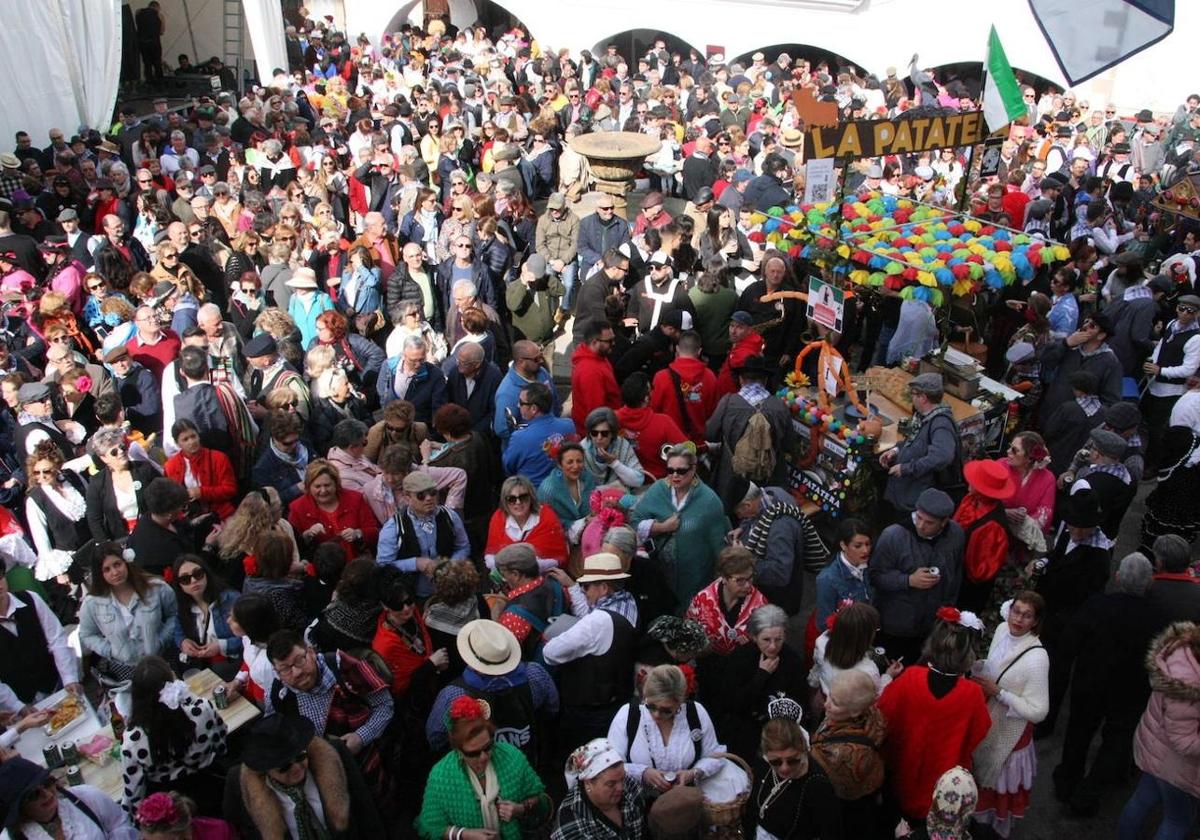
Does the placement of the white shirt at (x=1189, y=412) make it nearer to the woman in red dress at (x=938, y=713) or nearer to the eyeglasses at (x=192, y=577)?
the woman in red dress at (x=938, y=713)

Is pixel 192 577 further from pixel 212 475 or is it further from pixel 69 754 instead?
pixel 212 475

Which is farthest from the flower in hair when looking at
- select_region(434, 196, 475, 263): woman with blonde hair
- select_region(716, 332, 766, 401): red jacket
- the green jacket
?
select_region(434, 196, 475, 263): woman with blonde hair

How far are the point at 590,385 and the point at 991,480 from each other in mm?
2609

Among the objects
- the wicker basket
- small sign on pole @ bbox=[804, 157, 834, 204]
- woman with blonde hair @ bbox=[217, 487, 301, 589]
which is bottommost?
the wicker basket

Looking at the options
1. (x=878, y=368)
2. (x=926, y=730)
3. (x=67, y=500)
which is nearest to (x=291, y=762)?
(x=926, y=730)

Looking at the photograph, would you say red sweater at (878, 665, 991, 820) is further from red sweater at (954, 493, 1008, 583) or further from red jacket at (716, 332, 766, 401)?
red jacket at (716, 332, 766, 401)

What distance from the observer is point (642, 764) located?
12.4 ft

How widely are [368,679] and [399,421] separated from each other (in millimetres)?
2058

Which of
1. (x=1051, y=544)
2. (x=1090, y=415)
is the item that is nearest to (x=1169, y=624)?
(x=1051, y=544)

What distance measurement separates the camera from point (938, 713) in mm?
3934

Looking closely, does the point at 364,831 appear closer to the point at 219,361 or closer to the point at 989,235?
the point at 219,361

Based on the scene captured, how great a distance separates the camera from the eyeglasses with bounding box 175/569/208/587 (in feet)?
15.0

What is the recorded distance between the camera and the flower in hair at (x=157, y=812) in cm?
317

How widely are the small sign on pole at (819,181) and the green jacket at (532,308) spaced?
90.0 inches
